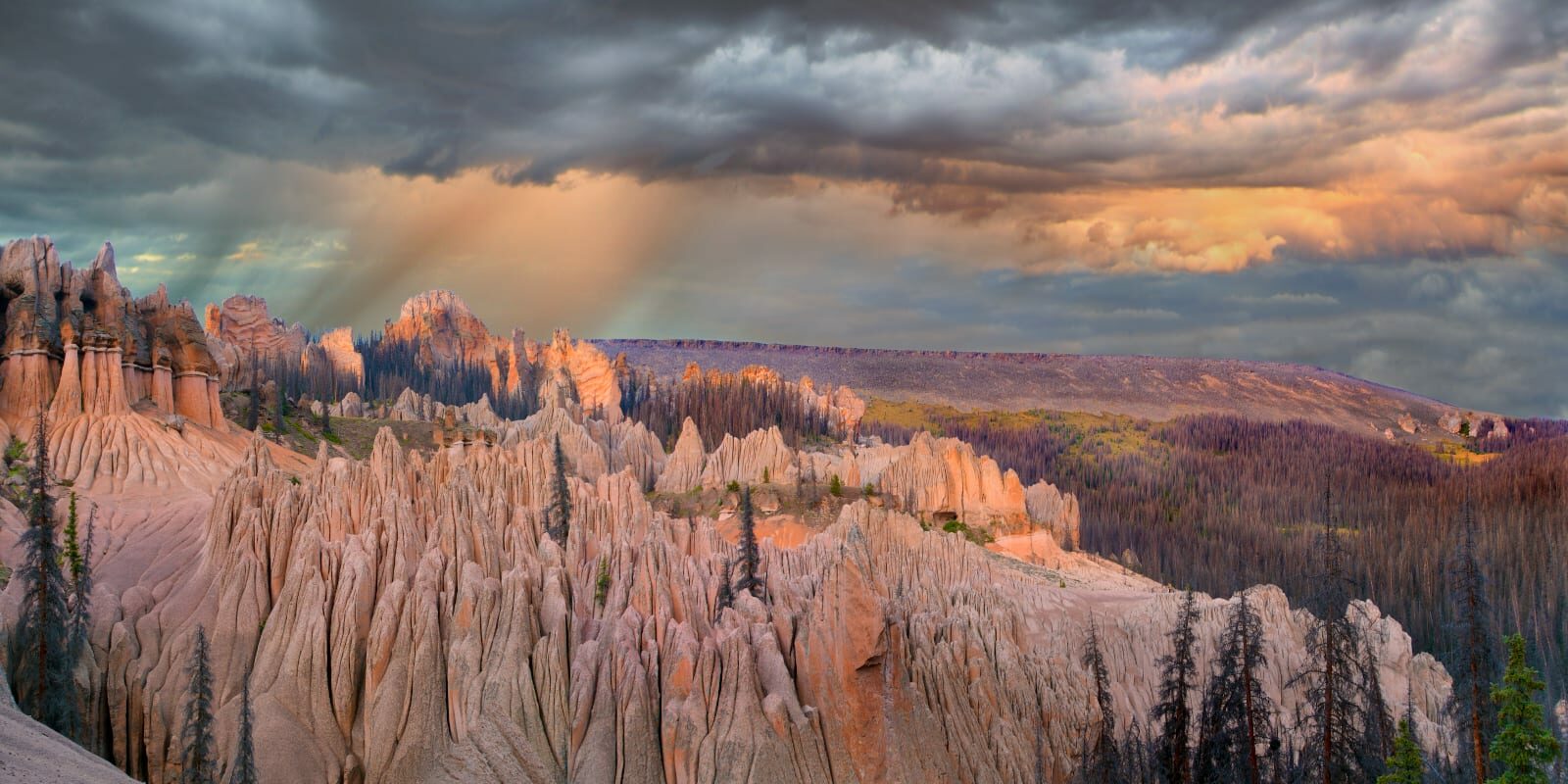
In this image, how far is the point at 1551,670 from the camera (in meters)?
83.6

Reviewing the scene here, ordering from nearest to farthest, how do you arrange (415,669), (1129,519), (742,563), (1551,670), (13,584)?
(13,584) < (415,669) < (742,563) < (1551,670) < (1129,519)

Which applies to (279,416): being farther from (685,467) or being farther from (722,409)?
(722,409)

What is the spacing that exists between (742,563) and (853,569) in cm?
1022

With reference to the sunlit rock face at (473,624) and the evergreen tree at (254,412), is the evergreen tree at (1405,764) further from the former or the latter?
the evergreen tree at (254,412)

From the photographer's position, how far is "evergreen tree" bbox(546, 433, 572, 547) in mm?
58906

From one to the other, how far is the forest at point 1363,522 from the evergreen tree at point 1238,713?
47.4 m

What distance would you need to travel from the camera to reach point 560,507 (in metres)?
60.5

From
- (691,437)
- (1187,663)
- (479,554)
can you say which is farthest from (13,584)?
(691,437)

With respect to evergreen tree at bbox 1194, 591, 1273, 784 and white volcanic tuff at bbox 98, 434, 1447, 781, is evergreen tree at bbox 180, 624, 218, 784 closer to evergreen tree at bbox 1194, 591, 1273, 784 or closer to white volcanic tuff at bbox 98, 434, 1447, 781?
white volcanic tuff at bbox 98, 434, 1447, 781

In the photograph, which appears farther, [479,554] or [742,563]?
[742,563]

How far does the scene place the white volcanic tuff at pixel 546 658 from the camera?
44344 mm

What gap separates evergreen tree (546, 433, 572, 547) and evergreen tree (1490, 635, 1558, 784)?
1588 inches

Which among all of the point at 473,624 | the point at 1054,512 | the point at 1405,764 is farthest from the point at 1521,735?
the point at 1054,512

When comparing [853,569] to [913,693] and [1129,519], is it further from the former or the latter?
[1129,519]
